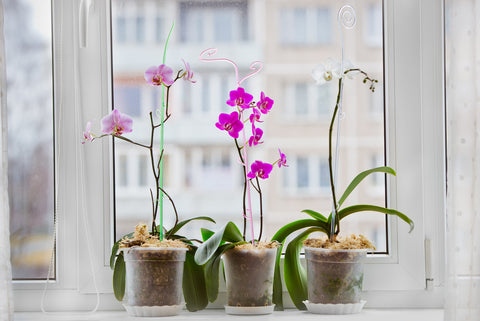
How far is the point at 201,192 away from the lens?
1776mm

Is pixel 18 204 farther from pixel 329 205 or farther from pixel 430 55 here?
pixel 430 55

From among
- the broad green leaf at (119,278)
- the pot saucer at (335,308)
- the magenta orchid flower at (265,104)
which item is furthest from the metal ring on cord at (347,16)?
the broad green leaf at (119,278)

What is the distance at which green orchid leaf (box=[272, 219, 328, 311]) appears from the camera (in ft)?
5.32

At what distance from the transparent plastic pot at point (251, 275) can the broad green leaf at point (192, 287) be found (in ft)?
0.29

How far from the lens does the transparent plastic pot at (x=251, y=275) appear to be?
1553mm

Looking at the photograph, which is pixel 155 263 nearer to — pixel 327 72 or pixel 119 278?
pixel 119 278

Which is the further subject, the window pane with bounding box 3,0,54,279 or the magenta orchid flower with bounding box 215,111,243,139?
the window pane with bounding box 3,0,54,279

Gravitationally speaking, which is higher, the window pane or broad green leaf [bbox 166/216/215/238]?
the window pane

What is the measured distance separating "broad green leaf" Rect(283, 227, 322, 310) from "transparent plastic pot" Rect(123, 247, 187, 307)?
271mm

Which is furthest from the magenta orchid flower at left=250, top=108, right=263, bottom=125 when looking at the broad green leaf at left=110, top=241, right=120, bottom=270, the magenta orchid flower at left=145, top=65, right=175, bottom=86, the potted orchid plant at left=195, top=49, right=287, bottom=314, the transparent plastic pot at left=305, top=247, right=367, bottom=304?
the broad green leaf at left=110, top=241, right=120, bottom=270

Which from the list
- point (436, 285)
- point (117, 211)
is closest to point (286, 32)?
point (117, 211)

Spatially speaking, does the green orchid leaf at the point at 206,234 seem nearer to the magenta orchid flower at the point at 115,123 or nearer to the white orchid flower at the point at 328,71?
the magenta orchid flower at the point at 115,123

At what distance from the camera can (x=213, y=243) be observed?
1522 mm

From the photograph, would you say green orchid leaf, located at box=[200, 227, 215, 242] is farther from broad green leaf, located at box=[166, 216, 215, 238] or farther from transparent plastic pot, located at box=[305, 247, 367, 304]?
transparent plastic pot, located at box=[305, 247, 367, 304]
